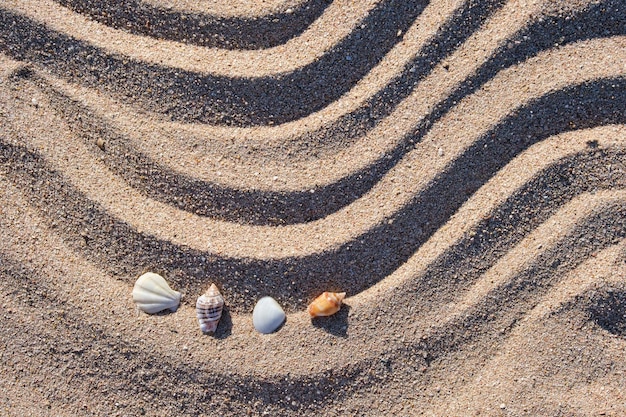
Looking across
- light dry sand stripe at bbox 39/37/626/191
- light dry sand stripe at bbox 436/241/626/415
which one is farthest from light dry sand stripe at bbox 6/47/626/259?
light dry sand stripe at bbox 436/241/626/415

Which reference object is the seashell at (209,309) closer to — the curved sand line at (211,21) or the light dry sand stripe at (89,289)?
the light dry sand stripe at (89,289)

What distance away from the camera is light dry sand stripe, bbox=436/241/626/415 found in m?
2.12

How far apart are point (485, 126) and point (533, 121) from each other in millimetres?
192

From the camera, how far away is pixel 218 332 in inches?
85.4

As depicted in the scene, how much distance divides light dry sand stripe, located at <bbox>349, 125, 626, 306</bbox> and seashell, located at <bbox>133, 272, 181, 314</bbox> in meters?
0.72

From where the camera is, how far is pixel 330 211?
7.11 ft

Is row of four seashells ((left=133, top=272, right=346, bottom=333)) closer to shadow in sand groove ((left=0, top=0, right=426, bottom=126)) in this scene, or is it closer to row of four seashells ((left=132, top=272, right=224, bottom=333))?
row of four seashells ((left=132, top=272, right=224, bottom=333))

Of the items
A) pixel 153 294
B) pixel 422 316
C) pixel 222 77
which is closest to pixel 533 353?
pixel 422 316

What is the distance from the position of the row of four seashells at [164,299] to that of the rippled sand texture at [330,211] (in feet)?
0.15

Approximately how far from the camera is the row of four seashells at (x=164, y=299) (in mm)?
2125

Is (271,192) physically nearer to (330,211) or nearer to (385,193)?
(330,211)

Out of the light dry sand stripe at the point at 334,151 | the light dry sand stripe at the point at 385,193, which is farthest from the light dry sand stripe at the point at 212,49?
the light dry sand stripe at the point at 385,193

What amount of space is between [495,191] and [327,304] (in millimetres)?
791

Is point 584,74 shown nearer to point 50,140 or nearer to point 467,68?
point 467,68
